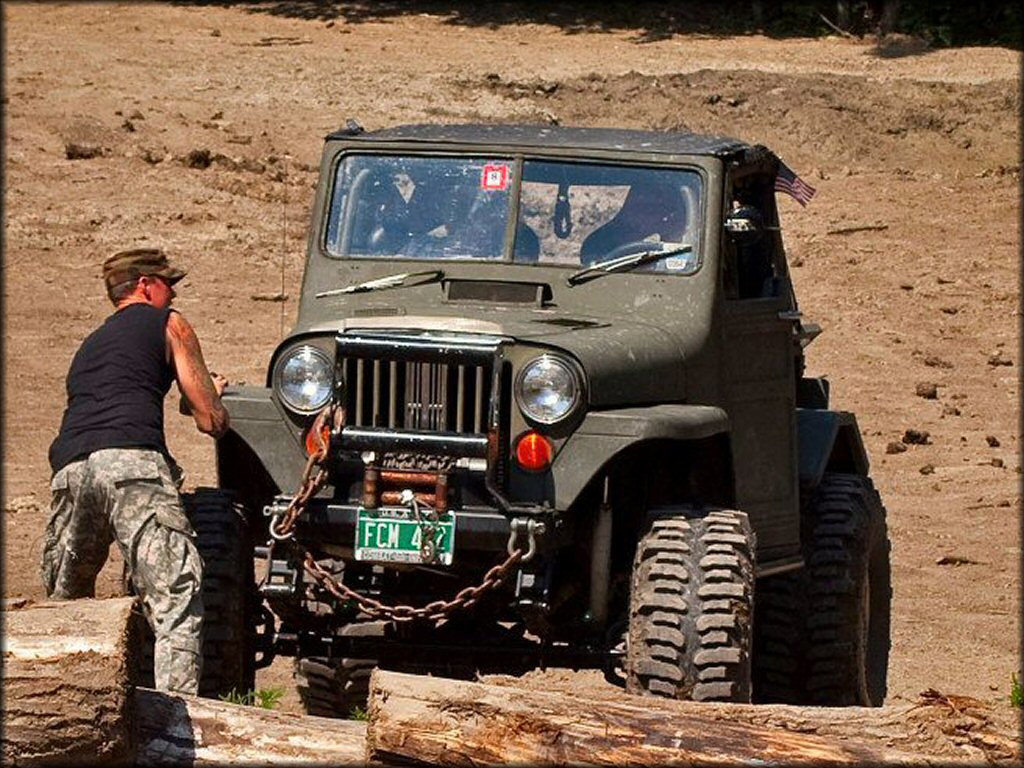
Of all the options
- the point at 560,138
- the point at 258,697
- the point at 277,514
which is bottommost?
the point at 258,697

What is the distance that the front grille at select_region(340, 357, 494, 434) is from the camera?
26.7 feet

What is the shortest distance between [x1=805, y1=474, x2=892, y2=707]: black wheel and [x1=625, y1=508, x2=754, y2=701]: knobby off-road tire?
4.62 feet

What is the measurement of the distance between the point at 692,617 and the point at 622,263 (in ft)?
5.40

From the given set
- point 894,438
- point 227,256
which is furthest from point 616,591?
point 227,256

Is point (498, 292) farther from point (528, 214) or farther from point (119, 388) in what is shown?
point (119, 388)

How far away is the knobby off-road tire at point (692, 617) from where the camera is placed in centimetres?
795

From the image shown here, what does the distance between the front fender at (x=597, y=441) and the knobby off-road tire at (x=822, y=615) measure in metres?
1.61

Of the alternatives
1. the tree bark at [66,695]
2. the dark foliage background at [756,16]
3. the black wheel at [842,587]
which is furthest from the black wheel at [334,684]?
the dark foliage background at [756,16]

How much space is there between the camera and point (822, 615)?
9578mm

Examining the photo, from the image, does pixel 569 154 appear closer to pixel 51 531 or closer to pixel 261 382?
pixel 51 531

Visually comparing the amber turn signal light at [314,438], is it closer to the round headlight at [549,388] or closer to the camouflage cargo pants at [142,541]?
the camouflage cargo pants at [142,541]

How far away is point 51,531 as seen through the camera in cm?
847

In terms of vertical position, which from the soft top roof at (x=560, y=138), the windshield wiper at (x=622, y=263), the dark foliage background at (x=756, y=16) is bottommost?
the windshield wiper at (x=622, y=263)

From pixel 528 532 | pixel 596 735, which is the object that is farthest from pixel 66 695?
pixel 528 532
